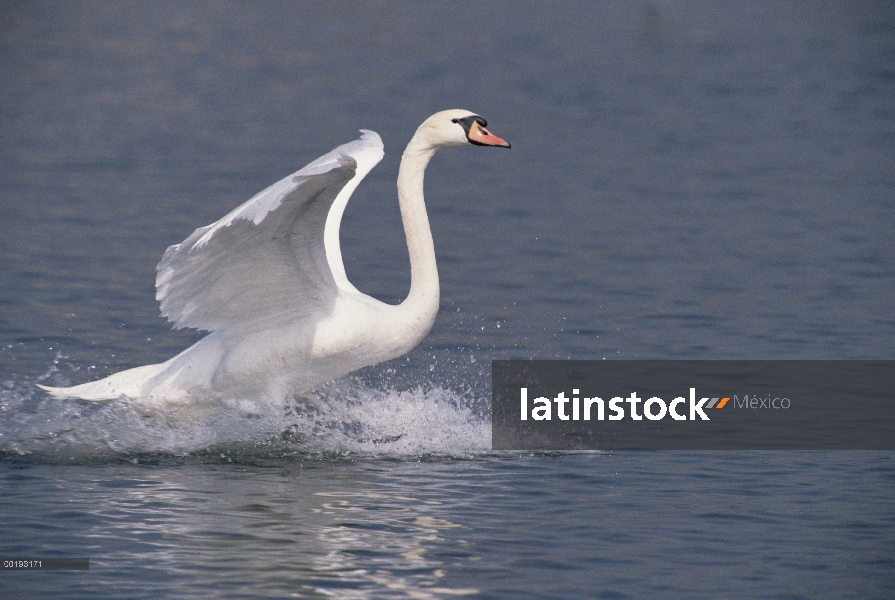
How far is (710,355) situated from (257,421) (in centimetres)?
410

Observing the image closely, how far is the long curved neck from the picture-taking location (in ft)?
29.6

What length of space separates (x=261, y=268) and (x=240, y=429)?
114 centimetres

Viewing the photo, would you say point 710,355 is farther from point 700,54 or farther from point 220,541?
point 700,54

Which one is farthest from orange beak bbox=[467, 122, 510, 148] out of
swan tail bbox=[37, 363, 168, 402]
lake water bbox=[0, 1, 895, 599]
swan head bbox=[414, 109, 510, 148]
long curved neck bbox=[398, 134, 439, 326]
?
swan tail bbox=[37, 363, 168, 402]

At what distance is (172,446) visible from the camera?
912 centimetres

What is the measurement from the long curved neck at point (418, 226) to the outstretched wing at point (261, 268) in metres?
0.45

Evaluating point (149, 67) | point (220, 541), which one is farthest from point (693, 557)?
point (149, 67)

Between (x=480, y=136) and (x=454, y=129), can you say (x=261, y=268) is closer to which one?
(x=454, y=129)
